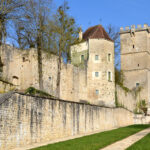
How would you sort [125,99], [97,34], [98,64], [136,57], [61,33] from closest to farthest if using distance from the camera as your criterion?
[61,33] < [98,64] < [97,34] < [125,99] < [136,57]

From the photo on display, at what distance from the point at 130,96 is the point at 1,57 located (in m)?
24.9

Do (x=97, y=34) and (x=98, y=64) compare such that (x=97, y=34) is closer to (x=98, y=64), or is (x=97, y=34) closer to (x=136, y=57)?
(x=98, y=64)

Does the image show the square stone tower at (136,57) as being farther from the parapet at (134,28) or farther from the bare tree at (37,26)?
the bare tree at (37,26)

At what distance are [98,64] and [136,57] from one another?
60.6 ft

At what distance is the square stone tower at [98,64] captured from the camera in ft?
98.9

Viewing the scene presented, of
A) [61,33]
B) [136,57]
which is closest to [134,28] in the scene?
[136,57]

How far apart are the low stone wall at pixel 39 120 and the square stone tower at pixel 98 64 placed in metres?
6.76

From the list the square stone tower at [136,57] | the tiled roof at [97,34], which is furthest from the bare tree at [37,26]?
the square stone tower at [136,57]

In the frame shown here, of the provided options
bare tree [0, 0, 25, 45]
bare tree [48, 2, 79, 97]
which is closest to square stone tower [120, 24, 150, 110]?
bare tree [48, 2, 79, 97]

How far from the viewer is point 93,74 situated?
30.6 m

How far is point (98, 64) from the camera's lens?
3081 centimetres

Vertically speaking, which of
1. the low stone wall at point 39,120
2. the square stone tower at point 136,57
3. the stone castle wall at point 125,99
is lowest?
the low stone wall at point 39,120

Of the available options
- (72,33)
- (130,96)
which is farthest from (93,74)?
(130,96)

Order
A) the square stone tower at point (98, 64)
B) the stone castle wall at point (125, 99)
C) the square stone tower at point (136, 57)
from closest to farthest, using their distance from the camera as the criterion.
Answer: the square stone tower at point (98, 64), the stone castle wall at point (125, 99), the square stone tower at point (136, 57)
